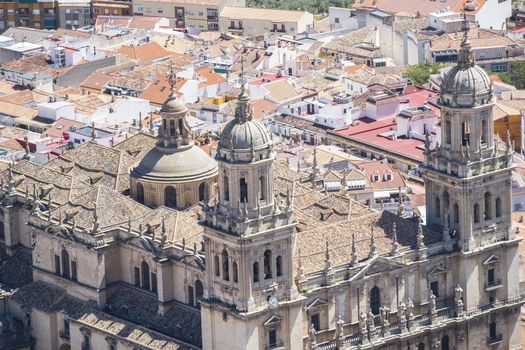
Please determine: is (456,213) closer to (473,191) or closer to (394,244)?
(473,191)

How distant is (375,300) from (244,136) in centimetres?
1496

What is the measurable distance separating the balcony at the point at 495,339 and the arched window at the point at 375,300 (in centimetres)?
850

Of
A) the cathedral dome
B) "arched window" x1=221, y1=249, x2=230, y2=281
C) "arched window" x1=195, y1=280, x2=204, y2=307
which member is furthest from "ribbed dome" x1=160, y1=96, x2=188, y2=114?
the cathedral dome

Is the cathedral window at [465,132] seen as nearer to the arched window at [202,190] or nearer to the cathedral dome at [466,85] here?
the cathedral dome at [466,85]

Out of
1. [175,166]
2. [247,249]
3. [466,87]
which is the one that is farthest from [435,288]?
[175,166]

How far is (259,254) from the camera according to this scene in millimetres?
134750

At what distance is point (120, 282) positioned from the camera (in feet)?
484

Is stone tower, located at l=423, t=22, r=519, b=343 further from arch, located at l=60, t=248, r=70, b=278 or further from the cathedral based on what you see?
arch, located at l=60, t=248, r=70, b=278

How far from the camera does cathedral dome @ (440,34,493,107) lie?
467 feet

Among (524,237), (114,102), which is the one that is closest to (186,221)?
(524,237)

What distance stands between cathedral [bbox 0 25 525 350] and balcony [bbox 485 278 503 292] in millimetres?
79

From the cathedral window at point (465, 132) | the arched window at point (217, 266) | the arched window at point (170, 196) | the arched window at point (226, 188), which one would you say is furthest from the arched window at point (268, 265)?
the cathedral window at point (465, 132)

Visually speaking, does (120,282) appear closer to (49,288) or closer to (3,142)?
(49,288)

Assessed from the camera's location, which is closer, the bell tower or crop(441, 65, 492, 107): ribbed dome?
crop(441, 65, 492, 107): ribbed dome
